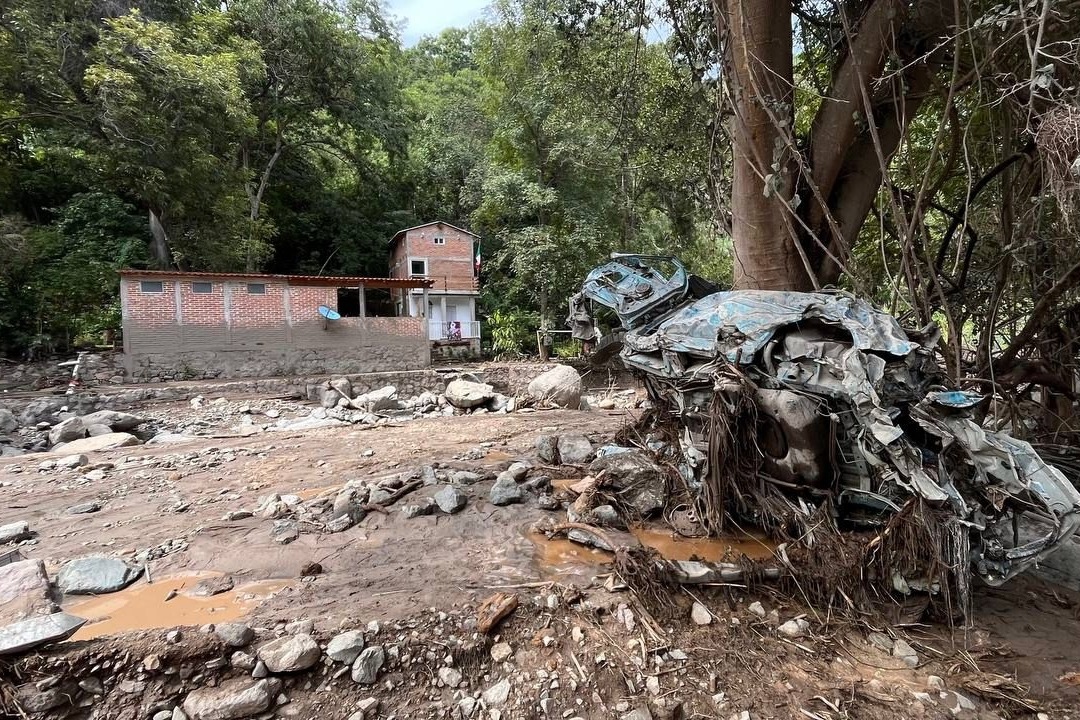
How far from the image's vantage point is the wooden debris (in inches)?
119

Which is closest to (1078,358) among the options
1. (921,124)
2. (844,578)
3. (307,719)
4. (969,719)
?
(921,124)

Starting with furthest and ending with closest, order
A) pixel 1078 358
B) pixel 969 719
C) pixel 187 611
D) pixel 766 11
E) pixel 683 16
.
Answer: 1. pixel 683 16
2. pixel 1078 358
3. pixel 766 11
4. pixel 187 611
5. pixel 969 719

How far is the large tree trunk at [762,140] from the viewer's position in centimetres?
488

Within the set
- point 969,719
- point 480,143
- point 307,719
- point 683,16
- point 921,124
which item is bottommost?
point 969,719

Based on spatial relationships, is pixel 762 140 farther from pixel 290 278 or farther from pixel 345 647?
pixel 290 278

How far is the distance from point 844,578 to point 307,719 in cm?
350

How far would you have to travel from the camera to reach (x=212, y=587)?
356 centimetres

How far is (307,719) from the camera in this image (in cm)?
244

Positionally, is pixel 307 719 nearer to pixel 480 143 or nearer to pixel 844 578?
pixel 844 578

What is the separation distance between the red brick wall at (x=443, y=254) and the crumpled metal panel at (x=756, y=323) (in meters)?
19.8

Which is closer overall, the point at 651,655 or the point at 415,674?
the point at 415,674

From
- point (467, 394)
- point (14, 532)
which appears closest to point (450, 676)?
point (14, 532)

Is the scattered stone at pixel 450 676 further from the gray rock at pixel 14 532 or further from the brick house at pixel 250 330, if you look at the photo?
the brick house at pixel 250 330

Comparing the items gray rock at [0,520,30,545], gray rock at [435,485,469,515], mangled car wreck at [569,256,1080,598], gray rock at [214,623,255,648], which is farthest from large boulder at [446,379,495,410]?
gray rock at [214,623,255,648]
